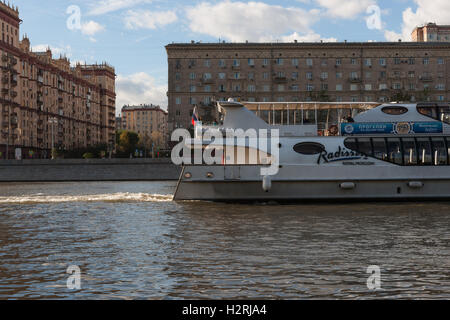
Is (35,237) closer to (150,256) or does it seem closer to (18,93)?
(150,256)

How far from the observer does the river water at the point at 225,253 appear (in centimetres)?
866

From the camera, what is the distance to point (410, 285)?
8.83 m

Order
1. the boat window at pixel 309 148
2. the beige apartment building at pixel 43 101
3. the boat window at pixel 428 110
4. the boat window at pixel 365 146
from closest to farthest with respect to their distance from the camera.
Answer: the boat window at pixel 309 148, the boat window at pixel 365 146, the boat window at pixel 428 110, the beige apartment building at pixel 43 101

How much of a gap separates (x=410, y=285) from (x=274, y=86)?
8796cm

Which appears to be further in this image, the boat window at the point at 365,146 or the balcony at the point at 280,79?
the balcony at the point at 280,79

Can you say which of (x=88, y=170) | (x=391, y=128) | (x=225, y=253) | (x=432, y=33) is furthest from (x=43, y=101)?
(x=432, y=33)

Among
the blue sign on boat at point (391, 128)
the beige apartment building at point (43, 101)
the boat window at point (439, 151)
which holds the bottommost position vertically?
the boat window at point (439, 151)

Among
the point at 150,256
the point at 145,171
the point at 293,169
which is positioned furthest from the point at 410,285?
the point at 145,171

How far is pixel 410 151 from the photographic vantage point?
2472 centimetres

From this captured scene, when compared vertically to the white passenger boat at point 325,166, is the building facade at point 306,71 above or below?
above

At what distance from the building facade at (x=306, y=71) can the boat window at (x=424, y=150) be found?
70118 mm

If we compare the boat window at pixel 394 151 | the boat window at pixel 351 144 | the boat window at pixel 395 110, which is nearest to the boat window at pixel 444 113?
the boat window at pixel 395 110

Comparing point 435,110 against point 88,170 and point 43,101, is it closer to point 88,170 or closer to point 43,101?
point 88,170

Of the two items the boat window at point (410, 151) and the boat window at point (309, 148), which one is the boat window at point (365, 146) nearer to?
the boat window at point (410, 151)
